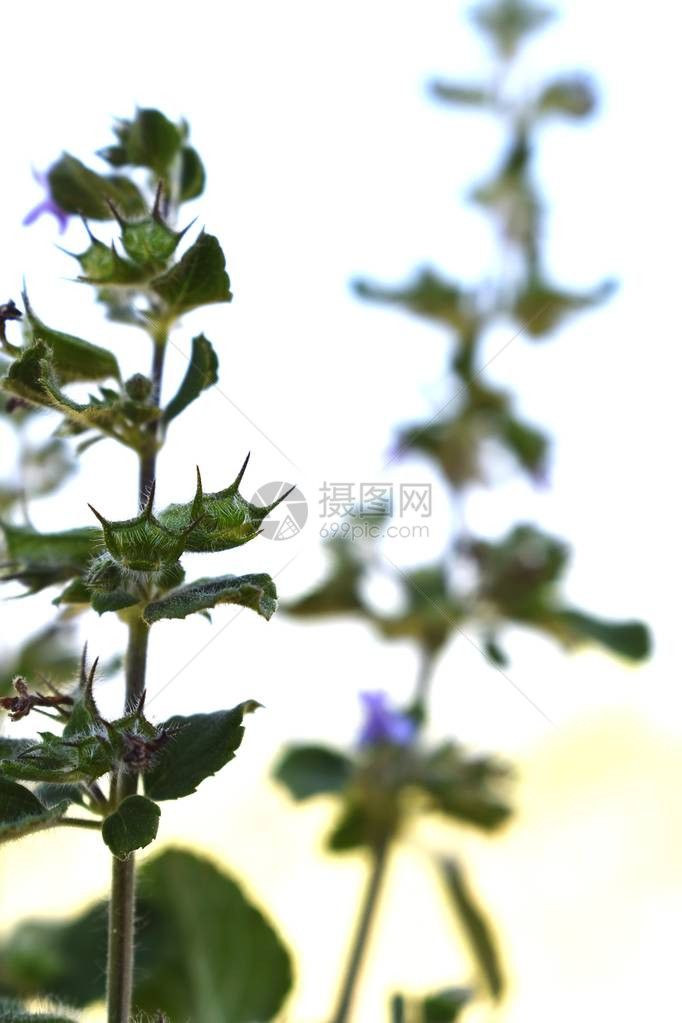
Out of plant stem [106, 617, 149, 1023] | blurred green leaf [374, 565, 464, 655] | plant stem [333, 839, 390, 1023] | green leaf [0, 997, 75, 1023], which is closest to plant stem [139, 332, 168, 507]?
plant stem [106, 617, 149, 1023]

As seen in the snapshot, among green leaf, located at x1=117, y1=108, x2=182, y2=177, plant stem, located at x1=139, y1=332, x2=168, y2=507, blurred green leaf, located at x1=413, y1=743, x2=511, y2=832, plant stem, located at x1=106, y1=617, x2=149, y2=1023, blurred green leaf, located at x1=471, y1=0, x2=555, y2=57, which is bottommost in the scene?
plant stem, located at x1=106, y1=617, x2=149, y2=1023

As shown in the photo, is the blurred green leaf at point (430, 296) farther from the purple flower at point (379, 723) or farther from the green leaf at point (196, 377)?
the green leaf at point (196, 377)

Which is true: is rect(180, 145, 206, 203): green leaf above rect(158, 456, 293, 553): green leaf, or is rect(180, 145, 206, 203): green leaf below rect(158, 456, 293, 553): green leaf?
above

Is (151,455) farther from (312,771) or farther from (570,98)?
(570,98)

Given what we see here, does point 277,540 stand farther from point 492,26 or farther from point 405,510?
point 492,26

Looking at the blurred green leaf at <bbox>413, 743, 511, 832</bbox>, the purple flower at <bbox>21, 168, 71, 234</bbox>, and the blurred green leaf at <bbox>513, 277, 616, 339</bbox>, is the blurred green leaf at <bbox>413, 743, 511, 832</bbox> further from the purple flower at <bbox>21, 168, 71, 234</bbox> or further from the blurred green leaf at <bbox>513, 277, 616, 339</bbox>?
the purple flower at <bbox>21, 168, 71, 234</bbox>

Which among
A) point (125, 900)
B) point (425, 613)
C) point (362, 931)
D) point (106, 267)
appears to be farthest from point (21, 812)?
point (425, 613)
